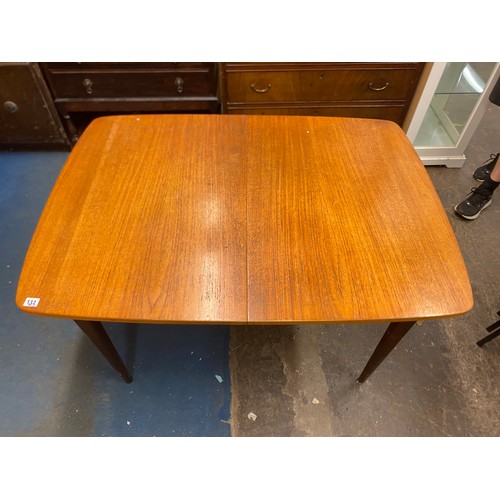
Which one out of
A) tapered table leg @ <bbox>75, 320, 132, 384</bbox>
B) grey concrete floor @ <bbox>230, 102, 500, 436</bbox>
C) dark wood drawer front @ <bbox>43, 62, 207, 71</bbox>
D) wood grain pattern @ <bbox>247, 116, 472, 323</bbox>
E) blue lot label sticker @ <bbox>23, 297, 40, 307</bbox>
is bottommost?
grey concrete floor @ <bbox>230, 102, 500, 436</bbox>

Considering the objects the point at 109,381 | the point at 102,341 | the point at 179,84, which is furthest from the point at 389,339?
the point at 179,84

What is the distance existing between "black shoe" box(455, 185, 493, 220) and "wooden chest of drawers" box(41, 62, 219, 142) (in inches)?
59.8

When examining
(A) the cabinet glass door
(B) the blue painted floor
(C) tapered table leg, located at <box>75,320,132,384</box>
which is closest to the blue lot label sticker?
(C) tapered table leg, located at <box>75,320,132,384</box>

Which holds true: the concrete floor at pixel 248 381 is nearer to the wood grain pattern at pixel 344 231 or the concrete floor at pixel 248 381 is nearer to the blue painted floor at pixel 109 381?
the blue painted floor at pixel 109 381

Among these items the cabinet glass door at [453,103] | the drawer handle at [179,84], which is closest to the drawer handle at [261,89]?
the drawer handle at [179,84]

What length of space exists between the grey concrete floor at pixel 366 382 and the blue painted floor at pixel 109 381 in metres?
0.11

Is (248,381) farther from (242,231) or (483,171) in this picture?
(483,171)

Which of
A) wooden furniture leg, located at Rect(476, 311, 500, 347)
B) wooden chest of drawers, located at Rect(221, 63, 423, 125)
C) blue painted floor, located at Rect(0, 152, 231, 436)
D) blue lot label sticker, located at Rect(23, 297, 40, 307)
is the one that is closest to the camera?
blue lot label sticker, located at Rect(23, 297, 40, 307)

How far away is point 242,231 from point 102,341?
580 mm

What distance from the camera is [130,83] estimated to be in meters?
1.93

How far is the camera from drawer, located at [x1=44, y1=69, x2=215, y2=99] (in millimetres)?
1880

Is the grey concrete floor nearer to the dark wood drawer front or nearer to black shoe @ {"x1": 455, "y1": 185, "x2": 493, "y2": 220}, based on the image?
black shoe @ {"x1": 455, "y1": 185, "x2": 493, "y2": 220}

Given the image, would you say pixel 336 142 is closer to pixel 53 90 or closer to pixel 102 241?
pixel 102 241
